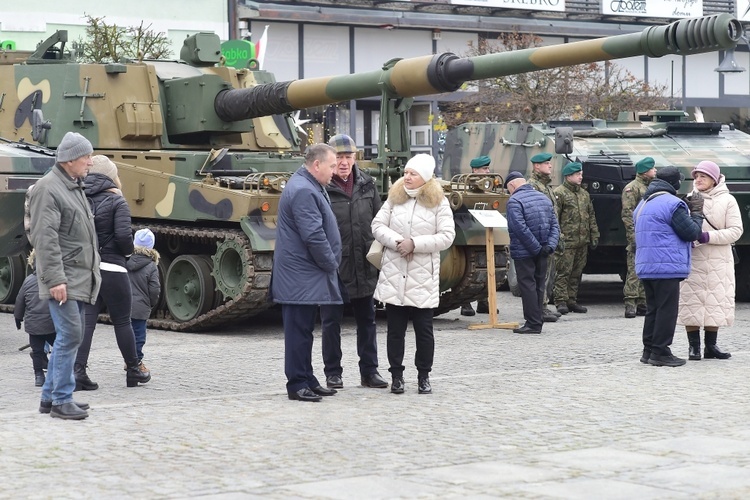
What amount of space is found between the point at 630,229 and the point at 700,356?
4.78 metres

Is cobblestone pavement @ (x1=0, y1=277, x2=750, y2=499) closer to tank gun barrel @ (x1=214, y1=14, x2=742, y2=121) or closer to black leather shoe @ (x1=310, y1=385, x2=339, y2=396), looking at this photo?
black leather shoe @ (x1=310, y1=385, x2=339, y2=396)

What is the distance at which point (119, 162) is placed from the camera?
51.5 ft

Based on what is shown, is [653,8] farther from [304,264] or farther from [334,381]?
[304,264]

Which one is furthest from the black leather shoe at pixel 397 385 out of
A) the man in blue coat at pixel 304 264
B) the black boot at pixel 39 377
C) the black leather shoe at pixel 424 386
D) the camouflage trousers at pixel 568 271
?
the camouflage trousers at pixel 568 271

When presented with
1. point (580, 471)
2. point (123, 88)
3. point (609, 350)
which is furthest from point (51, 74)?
point (580, 471)

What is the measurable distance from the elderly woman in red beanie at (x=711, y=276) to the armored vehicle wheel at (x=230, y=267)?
4419 millimetres

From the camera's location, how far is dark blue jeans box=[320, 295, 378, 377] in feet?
33.9

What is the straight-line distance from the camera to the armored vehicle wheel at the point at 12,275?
17.1 m

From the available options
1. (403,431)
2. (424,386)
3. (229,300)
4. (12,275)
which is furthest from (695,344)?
(12,275)

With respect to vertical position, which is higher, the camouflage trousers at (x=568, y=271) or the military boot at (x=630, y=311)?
→ the camouflage trousers at (x=568, y=271)

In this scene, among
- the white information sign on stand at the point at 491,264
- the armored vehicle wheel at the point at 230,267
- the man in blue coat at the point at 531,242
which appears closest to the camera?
the armored vehicle wheel at the point at 230,267

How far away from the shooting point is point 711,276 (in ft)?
38.9

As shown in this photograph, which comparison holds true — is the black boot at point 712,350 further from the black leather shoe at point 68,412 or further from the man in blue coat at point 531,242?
the black leather shoe at point 68,412

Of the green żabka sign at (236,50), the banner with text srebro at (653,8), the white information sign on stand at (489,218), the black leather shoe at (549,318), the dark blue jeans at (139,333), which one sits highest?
the banner with text srebro at (653,8)
